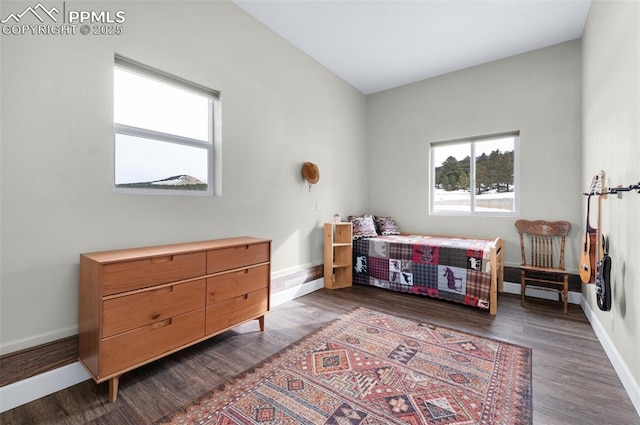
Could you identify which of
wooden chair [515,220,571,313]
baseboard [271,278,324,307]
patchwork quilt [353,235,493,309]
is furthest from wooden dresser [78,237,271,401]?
wooden chair [515,220,571,313]

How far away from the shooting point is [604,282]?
1859mm

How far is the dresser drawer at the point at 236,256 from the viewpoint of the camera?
83.4 inches

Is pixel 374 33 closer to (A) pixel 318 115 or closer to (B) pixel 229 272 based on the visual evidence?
(A) pixel 318 115

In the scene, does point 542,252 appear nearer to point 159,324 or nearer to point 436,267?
point 436,267

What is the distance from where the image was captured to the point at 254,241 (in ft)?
8.04

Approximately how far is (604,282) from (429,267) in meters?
1.66

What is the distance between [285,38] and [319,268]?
288 cm

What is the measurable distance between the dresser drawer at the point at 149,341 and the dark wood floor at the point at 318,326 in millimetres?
191

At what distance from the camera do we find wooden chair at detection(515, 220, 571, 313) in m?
3.22

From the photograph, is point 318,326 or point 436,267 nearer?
point 318,326

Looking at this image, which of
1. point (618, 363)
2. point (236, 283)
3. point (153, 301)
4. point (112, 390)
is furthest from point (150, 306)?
point (618, 363)

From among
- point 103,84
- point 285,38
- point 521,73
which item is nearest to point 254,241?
point 103,84

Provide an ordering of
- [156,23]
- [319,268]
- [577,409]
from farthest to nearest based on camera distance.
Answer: [319,268] < [156,23] < [577,409]

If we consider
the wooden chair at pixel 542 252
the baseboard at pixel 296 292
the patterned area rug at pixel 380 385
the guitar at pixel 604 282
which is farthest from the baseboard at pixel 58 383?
the baseboard at pixel 296 292
